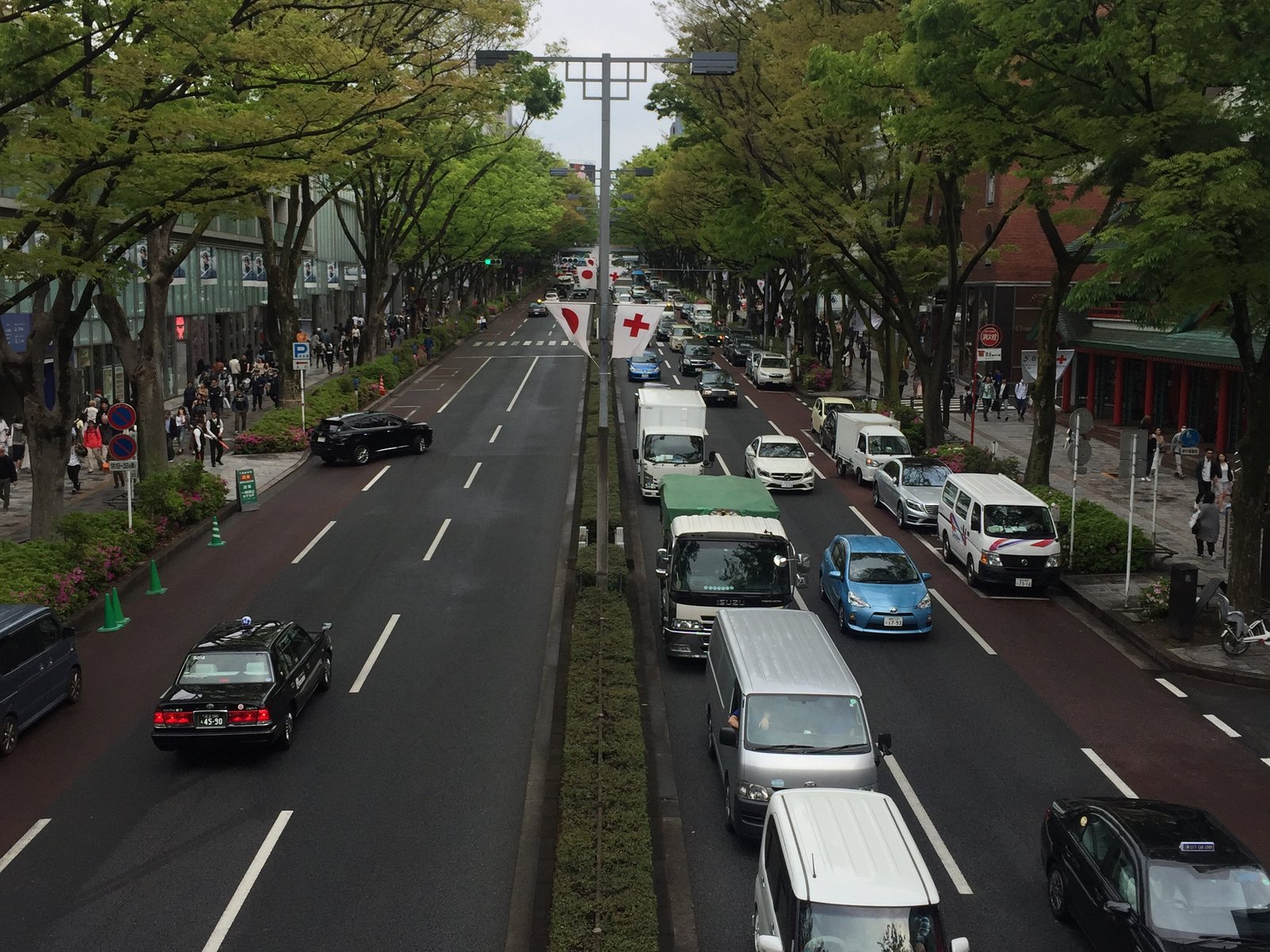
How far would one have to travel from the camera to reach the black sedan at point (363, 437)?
123 ft

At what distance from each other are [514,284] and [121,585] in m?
134

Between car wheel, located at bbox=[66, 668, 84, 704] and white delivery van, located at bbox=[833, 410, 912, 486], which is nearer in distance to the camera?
car wheel, located at bbox=[66, 668, 84, 704]

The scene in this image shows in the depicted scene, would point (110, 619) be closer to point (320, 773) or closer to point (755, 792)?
point (320, 773)

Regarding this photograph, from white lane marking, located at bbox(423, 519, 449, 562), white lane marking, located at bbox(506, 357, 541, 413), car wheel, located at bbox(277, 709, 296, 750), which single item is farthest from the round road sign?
white lane marking, located at bbox(506, 357, 541, 413)

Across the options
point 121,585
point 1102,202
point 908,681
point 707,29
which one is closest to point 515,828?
point 908,681

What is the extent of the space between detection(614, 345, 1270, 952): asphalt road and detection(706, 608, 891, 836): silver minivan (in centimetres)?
73

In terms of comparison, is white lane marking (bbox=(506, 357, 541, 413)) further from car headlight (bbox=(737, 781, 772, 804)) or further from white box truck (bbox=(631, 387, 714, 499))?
car headlight (bbox=(737, 781, 772, 804))

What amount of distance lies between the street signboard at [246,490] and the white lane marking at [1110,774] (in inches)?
849

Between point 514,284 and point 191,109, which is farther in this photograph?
point 514,284

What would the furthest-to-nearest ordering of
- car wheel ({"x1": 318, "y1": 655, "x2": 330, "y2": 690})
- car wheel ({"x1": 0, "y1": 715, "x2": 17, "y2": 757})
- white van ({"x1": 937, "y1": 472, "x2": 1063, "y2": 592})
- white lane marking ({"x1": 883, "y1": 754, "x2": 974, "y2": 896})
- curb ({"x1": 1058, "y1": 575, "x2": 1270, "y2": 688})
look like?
white van ({"x1": 937, "y1": 472, "x2": 1063, "y2": 592})
curb ({"x1": 1058, "y1": 575, "x2": 1270, "y2": 688})
car wheel ({"x1": 318, "y1": 655, "x2": 330, "y2": 690})
car wheel ({"x1": 0, "y1": 715, "x2": 17, "y2": 757})
white lane marking ({"x1": 883, "y1": 754, "x2": 974, "y2": 896})

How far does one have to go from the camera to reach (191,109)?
69.7 feet

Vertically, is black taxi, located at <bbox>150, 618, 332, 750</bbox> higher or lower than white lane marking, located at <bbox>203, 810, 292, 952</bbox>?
higher

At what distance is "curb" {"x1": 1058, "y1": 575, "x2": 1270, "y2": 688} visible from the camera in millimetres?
19000

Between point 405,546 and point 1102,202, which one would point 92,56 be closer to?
point 405,546
